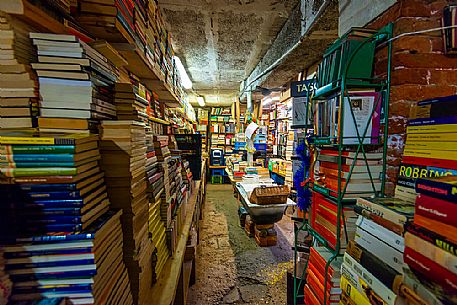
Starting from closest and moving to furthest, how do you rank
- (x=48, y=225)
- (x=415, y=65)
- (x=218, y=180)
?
(x=48, y=225), (x=415, y=65), (x=218, y=180)

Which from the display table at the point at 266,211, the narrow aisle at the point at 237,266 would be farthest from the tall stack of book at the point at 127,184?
the display table at the point at 266,211

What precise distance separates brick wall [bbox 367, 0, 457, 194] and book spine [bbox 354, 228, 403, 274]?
1.64ft

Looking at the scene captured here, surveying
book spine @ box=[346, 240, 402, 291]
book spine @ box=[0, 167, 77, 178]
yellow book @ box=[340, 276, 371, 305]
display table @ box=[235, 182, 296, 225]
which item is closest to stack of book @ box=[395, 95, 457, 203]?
book spine @ box=[346, 240, 402, 291]

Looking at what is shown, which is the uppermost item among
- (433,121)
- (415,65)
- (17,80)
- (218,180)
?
A: (415,65)

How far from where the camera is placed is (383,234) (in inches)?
35.5

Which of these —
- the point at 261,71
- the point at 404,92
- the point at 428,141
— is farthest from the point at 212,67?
the point at 428,141

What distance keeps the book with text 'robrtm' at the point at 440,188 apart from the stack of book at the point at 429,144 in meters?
0.31

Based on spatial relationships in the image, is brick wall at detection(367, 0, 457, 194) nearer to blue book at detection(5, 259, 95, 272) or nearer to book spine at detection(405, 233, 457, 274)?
book spine at detection(405, 233, 457, 274)

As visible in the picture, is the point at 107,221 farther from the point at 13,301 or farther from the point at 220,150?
the point at 220,150

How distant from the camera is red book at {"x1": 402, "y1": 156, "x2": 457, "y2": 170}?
0.87 m

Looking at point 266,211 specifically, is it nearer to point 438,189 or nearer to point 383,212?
point 383,212

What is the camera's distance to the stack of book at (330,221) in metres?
1.34

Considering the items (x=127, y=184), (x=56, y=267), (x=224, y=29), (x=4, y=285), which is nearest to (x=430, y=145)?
(x=127, y=184)

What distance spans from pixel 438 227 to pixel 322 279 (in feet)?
3.29
